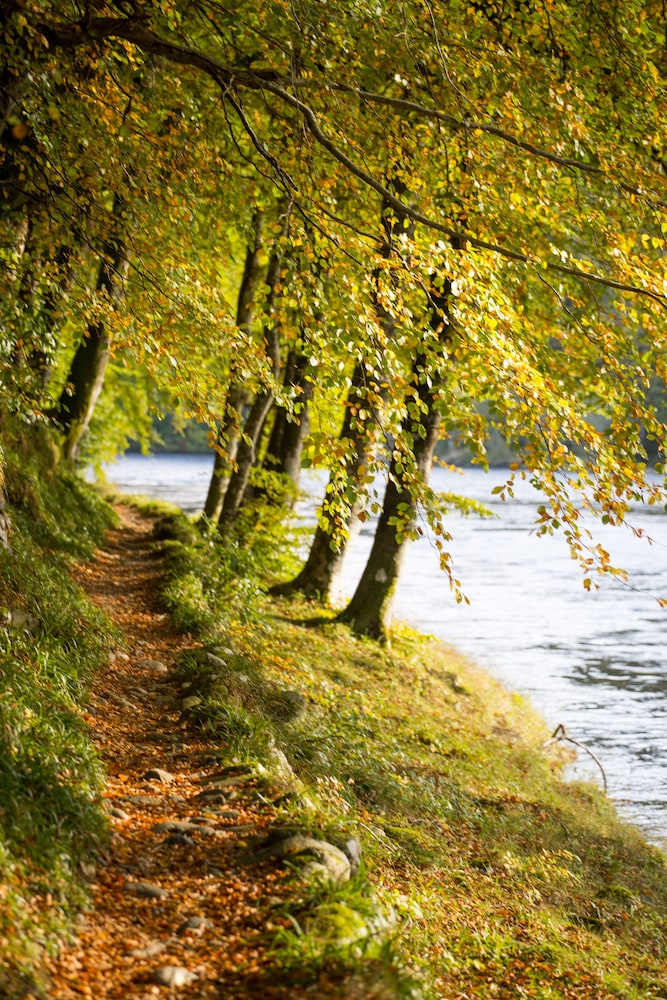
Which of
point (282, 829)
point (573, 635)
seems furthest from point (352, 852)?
point (573, 635)

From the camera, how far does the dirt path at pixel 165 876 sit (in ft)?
12.1

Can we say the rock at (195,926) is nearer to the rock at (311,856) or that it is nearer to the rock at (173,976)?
the rock at (173,976)

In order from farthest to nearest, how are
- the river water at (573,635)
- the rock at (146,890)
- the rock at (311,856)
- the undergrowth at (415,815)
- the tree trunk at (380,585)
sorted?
1. the tree trunk at (380,585)
2. the river water at (573,635)
3. the undergrowth at (415,815)
4. the rock at (311,856)
5. the rock at (146,890)

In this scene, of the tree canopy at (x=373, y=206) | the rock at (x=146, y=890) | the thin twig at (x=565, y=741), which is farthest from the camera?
the thin twig at (x=565, y=741)

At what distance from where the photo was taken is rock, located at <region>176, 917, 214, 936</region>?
4.09 m

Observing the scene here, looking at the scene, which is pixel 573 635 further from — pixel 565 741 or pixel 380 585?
pixel 380 585

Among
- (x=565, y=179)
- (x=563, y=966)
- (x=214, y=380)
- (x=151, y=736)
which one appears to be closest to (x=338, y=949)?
(x=563, y=966)

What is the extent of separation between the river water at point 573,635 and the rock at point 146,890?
2939 mm

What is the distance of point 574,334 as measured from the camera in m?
10.8

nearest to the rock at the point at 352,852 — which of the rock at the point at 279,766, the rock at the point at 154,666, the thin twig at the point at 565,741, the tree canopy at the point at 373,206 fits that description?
the rock at the point at 279,766

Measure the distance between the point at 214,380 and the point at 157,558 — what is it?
22.4ft

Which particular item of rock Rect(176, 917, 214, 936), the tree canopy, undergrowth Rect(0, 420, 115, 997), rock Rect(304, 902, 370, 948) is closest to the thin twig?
the tree canopy

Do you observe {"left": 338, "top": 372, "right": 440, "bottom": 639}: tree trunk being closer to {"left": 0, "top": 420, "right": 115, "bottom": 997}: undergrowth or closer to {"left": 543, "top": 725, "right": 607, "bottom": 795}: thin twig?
{"left": 543, "top": 725, "right": 607, "bottom": 795}: thin twig

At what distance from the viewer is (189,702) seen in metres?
7.36
